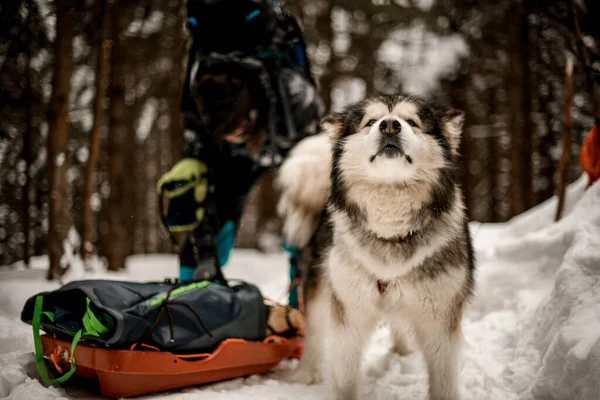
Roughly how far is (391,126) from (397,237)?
48 centimetres

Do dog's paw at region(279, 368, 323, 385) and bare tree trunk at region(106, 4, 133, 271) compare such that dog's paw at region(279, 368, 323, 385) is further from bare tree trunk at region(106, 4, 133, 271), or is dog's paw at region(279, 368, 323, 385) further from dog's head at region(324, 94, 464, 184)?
bare tree trunk at region(106, 4, 133, 271)

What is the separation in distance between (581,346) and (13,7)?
334 cm

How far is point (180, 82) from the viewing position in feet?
15.5

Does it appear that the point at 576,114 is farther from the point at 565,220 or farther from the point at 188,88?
the point at 188,88

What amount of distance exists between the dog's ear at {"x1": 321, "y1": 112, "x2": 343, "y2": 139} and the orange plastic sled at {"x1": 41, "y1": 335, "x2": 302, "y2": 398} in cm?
119

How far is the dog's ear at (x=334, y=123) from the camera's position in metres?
2.04

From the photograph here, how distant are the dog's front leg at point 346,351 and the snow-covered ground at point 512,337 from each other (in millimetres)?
233

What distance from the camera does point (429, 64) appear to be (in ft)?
23.9

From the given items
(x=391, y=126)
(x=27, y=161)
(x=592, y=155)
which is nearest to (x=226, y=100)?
(x=391, y=126)

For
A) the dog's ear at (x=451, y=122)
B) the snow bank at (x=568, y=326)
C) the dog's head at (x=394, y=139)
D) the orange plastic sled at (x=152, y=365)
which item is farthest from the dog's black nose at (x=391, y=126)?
the orange plastic sled at (x=152, y=365)

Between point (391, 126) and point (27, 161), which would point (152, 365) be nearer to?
point (391, 126)

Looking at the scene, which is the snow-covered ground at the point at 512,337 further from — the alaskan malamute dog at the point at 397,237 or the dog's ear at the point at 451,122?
the dog's ear at the point at 451,122

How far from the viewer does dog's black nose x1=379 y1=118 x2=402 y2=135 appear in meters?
1.72

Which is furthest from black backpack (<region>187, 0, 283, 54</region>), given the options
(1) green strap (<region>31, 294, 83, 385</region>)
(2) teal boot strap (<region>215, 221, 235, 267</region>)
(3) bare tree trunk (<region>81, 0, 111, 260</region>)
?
(1) green strap (<region>31, 294, 83, 385</region>)
